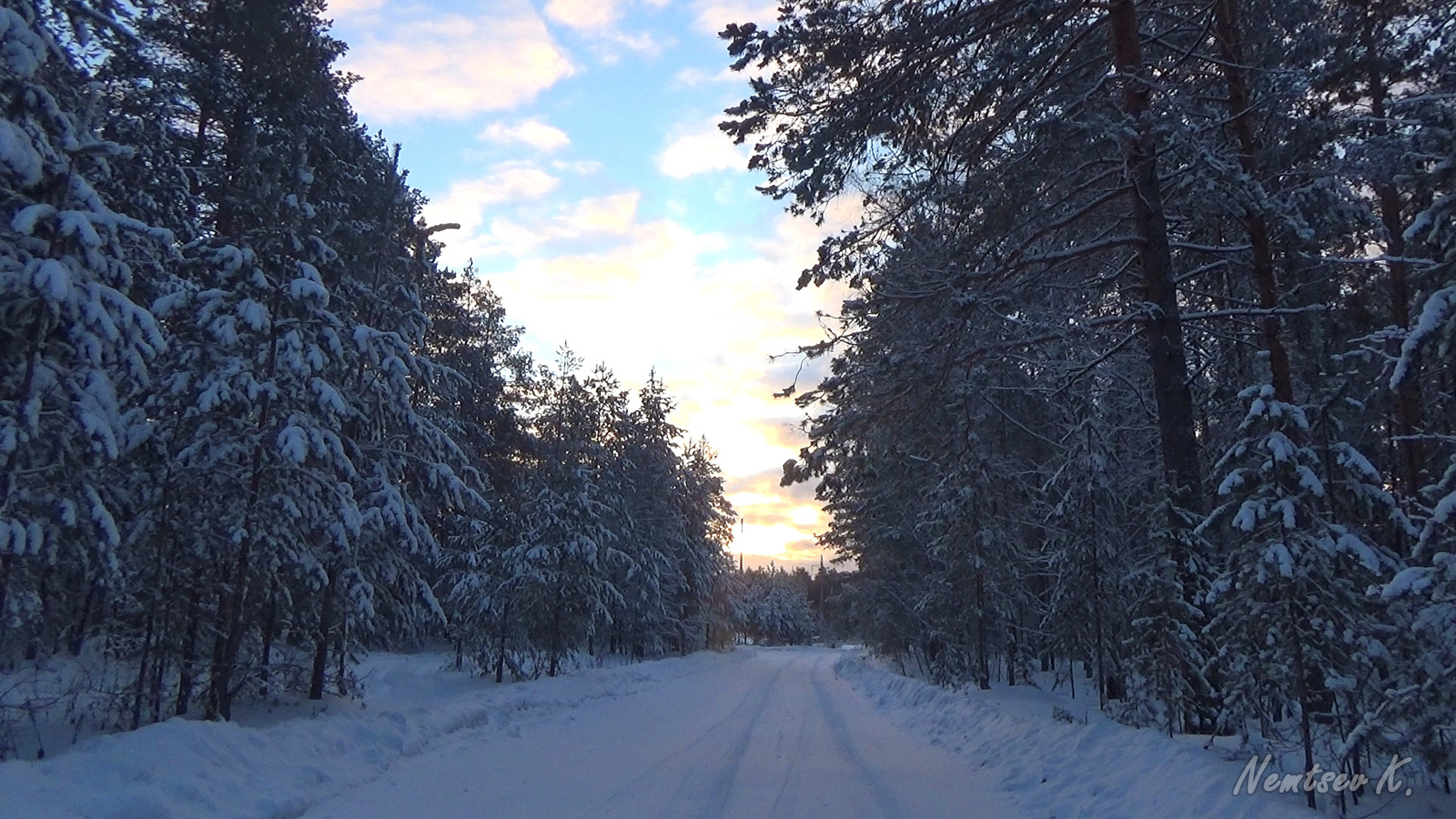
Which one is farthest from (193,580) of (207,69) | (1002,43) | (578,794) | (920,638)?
(920,638)

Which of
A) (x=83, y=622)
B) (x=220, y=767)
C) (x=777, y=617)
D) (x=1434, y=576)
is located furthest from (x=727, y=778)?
(x=777, y=617)

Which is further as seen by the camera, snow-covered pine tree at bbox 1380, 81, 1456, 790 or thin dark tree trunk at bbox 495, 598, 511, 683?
thin dark tree trunk at bbox 495, 598, 511, 683

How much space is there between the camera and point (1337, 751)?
288 inches

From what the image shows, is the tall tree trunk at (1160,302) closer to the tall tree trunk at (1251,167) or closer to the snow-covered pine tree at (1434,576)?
the tall tree trunk at (1251,167)

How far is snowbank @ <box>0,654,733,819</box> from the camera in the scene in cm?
666

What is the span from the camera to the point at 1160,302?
10.2 m

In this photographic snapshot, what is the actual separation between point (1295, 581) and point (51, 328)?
12.2 metres

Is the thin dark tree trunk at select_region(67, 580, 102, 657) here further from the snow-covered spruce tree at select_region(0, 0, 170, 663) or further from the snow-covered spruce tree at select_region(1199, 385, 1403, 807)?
the snow-covered spruce tree at select_region(1199, 385, 1403, 807)

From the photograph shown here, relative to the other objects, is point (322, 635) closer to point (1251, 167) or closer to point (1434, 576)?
point (1434, 576)

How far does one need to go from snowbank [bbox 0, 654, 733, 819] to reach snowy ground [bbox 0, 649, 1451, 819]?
21mm

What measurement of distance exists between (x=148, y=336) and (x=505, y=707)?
996 centimetres

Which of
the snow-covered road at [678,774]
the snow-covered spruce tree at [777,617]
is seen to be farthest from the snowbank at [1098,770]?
the snow-covered spruce tree at [777,617]

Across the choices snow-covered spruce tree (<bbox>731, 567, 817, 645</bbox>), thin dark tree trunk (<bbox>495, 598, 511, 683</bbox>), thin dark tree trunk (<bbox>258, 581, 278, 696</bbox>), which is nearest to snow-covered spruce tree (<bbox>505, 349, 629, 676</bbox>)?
thin dark tree trunk (<bbox>495, 598, 511, 683</bbox>)

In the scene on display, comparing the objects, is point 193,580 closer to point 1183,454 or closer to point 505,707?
point 505,707
